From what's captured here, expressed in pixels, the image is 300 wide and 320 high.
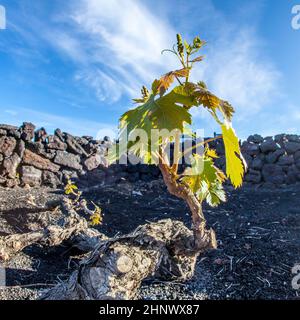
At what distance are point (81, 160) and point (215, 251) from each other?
19.8 ft

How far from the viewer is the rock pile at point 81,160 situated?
7980 millimetres

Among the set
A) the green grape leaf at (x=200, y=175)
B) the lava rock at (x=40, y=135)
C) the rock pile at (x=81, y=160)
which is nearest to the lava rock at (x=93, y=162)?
the rock pile at (x=81, y=160)

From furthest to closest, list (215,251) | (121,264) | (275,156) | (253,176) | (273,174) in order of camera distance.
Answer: (275,156) → (253,176) → (273,174) → (215,251) → (121,264)

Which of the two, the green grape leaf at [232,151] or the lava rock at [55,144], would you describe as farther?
the lava rock at [55,144]

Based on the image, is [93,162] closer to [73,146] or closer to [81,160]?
[81,160]

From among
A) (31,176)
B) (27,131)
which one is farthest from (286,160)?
(27,131)

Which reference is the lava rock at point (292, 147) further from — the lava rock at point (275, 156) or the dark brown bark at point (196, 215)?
the dark brown bark at point (196, 215)

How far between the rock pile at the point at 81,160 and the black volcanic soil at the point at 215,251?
101 centimetres

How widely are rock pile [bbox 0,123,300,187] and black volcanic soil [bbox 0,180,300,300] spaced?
101cm

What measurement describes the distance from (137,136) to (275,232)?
3.43 meters

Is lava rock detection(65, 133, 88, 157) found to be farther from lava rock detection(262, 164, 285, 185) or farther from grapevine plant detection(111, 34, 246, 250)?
grapevine plant detection(111, 34, 246, 250)

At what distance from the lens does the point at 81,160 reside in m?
9.05
